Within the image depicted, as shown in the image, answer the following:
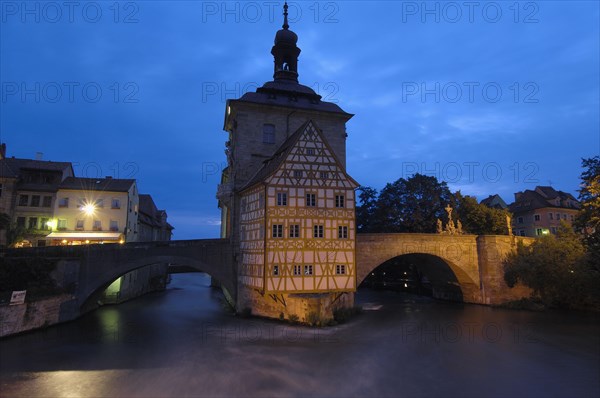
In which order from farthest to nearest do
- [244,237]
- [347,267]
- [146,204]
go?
[146,204] < [244,237] < [347,267]

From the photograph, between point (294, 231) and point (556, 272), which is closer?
point (294, 231)

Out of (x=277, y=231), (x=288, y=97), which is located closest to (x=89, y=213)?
(x=277, y=231)

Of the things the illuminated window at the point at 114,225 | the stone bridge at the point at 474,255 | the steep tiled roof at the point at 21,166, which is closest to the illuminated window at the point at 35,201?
the steep tiled roof at the point at 21,166

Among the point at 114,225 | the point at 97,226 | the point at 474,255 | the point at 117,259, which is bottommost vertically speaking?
the point at 117,259

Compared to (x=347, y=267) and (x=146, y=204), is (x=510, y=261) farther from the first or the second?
(x=146, y=204)

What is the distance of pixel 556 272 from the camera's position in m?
31.9

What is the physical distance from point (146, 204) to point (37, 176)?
16.9 metres

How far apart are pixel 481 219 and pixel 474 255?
30.4 ft

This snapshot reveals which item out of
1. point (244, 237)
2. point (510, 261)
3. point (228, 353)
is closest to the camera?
point (228, 353)

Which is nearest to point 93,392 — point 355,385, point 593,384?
point 355,385

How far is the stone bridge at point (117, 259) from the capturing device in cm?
2616

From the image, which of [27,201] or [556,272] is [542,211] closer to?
[556,272]

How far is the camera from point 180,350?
19.5m

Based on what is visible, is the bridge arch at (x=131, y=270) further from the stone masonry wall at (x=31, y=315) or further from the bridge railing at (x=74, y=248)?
the stone masonry wall at (x=31, y=315)
